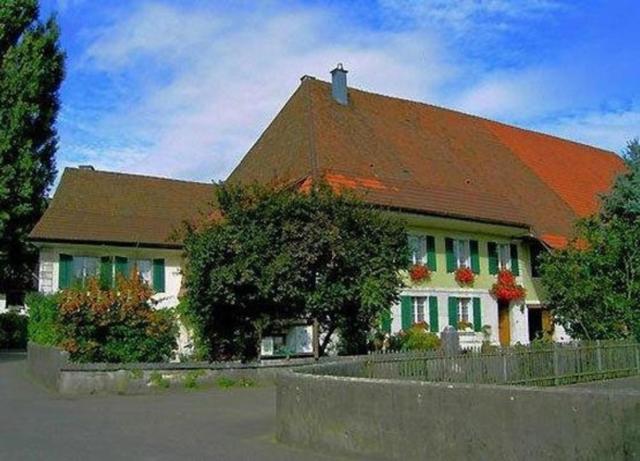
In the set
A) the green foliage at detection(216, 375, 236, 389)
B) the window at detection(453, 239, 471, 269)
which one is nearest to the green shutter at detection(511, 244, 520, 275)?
the window at detection(453, 239, 471, 269)

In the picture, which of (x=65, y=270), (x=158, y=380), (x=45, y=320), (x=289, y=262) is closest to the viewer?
(x=158, y=380)

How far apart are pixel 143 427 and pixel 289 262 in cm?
773

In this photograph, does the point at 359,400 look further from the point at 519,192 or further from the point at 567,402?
the point at 519,192

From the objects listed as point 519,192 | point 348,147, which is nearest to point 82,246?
point 348,147

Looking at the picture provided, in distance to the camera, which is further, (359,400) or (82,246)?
(82,246)

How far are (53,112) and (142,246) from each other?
366 inches

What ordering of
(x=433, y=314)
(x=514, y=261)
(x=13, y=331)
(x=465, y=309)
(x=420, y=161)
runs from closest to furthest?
1. (x=433, y=314)
2. (x=465, y=309)
3. (x=420, y=161)
4. (x=514, y=261)
5. (x=13, y=331)

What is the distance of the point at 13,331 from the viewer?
1559 inches

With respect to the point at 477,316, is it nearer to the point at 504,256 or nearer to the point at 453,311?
the point at 453,311

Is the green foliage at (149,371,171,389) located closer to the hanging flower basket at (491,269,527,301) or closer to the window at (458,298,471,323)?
the window at (458,298,471,323)

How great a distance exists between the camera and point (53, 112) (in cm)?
4003

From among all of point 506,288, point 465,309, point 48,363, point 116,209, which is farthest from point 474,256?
point 48,363

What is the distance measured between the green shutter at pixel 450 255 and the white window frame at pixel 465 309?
4.50ft

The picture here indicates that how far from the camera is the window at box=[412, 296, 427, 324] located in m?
31.5
